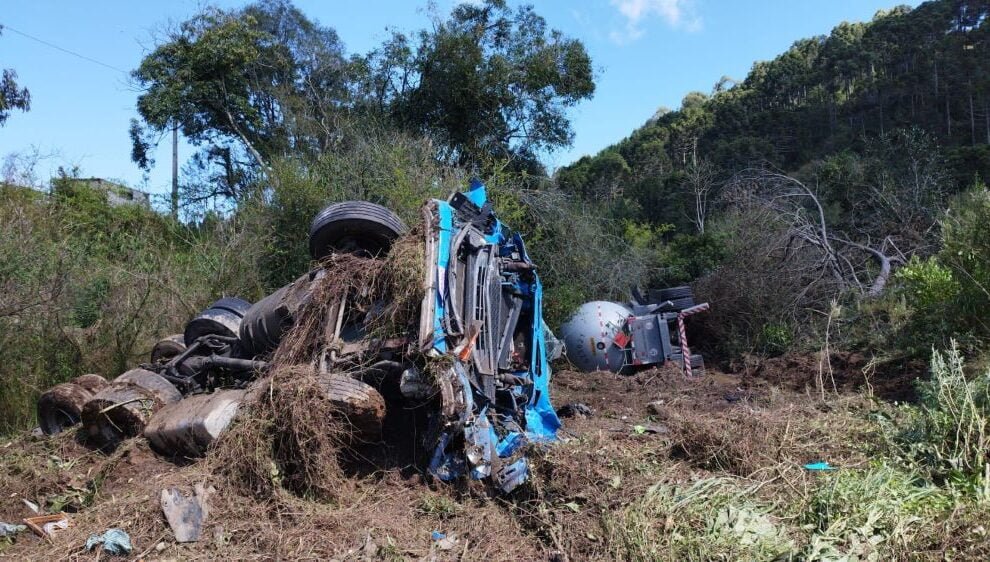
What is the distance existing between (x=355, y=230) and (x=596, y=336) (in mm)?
5737

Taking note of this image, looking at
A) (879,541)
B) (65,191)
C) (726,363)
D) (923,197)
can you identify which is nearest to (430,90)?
(65,191)

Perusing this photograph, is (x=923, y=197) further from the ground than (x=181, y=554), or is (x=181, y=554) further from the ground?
(x=923, y=197)

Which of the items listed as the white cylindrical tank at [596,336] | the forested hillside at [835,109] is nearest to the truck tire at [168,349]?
the white cylindrical tank at [596,336]

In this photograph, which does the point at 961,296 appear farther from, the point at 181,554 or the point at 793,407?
the point at 181,554

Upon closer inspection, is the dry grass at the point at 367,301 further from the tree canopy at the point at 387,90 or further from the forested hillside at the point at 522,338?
the tree canopy at the point at 387,90

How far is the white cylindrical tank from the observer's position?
10.9 metres

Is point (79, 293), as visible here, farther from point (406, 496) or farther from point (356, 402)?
point (406, 496)

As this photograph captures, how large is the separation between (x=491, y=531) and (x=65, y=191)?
15.0 m

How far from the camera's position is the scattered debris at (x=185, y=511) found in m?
3.83

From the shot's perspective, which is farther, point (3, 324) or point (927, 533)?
point (3, 324)

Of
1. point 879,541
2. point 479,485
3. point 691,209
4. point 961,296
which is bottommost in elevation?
point 879,541

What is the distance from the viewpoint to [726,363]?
39.4 feet

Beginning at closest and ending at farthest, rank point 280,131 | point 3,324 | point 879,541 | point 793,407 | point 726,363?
point 879,541 → point 793,407 → point 3,324 → point 726,363 → point 280,131

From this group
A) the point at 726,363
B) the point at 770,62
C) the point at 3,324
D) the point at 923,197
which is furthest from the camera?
the point at 770,62
